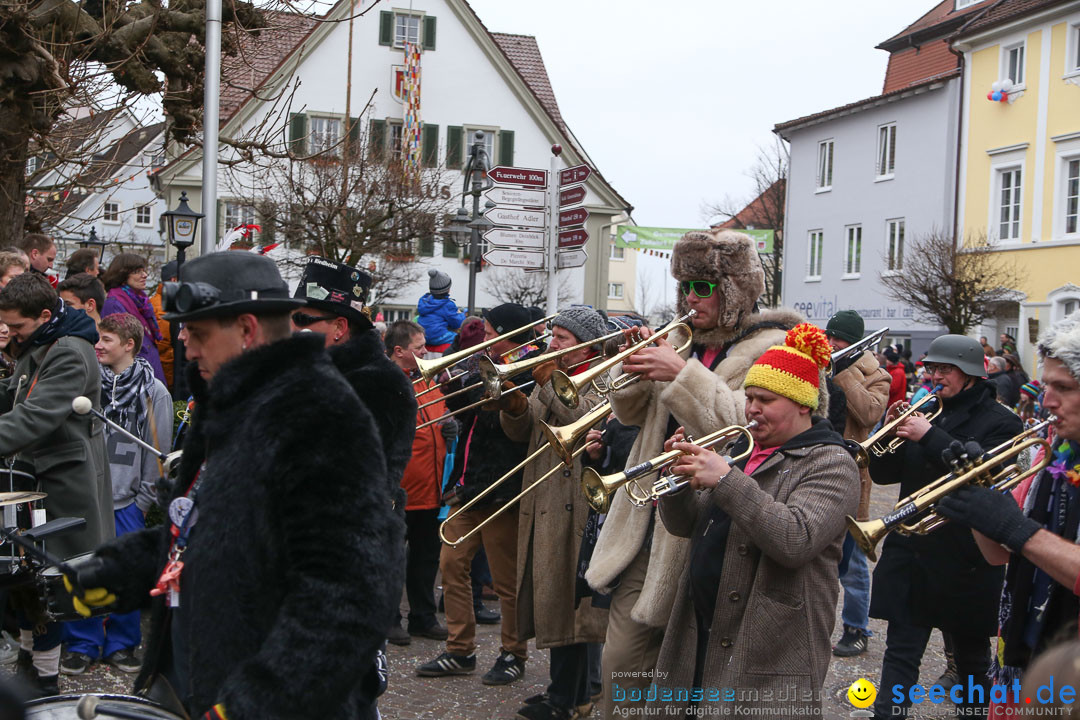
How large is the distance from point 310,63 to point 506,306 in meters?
27.2

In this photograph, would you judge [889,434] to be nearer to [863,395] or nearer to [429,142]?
[863,395]

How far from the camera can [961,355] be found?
513cm

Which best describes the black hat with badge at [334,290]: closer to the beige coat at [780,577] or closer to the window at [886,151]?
the beige coat at [780,577]

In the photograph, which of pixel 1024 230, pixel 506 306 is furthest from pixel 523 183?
pixel 1024 230

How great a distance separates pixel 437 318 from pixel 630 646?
5.12 meters

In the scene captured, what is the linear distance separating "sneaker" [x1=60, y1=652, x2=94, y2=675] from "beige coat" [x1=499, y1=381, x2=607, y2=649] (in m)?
2.49

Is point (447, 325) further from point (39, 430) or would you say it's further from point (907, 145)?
point (907, 145)

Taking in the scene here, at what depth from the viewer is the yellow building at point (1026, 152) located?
2598cm

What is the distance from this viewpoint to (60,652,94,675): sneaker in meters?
5.74

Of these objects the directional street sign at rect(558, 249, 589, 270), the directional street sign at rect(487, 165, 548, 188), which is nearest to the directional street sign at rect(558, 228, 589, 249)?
the directional street sign at rect(558, 249, 589, 270)

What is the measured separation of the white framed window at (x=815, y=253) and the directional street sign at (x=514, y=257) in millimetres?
27778

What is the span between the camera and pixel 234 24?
372 inches

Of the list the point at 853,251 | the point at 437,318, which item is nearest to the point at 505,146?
the point at 853,251

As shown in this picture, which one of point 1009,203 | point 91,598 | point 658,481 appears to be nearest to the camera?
point 91,598
